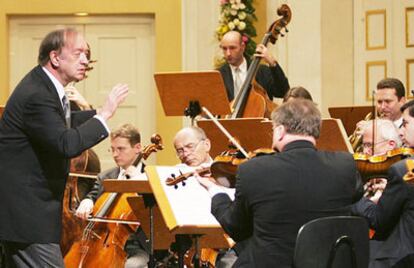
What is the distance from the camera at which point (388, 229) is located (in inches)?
150

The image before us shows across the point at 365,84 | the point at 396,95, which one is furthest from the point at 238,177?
the point at 365,84

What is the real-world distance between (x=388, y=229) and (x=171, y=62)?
5061 millimetres

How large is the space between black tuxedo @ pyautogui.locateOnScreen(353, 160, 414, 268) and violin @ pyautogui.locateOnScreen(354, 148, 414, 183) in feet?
0.64

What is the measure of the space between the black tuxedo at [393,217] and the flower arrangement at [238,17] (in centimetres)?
421

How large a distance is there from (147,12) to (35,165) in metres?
5.32

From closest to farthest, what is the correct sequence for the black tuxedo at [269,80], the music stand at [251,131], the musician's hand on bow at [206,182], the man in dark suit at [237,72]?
the musician's hand on bow at [206,182] → the music stand at [251,131] → the black tuxedo at [269,80] → the man in dark suit at [237,72]

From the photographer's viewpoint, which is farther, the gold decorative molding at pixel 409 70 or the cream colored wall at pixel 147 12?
the cream colored wall at pixel 147 12

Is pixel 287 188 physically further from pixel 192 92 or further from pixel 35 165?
pixel 192 92

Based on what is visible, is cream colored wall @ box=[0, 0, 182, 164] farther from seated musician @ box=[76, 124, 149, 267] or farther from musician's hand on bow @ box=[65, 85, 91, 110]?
musician's hand on bow @ box=[65, 85, 91, 110]

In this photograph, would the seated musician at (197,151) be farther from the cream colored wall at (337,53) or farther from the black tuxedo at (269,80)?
the cream colored wall at (337,53)

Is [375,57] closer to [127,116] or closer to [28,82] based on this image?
[127,116]

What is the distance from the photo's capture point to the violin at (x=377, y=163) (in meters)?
4.01

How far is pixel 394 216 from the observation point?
374 cm

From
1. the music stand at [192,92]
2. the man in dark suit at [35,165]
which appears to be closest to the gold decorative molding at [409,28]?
the music stand at [192,92]
